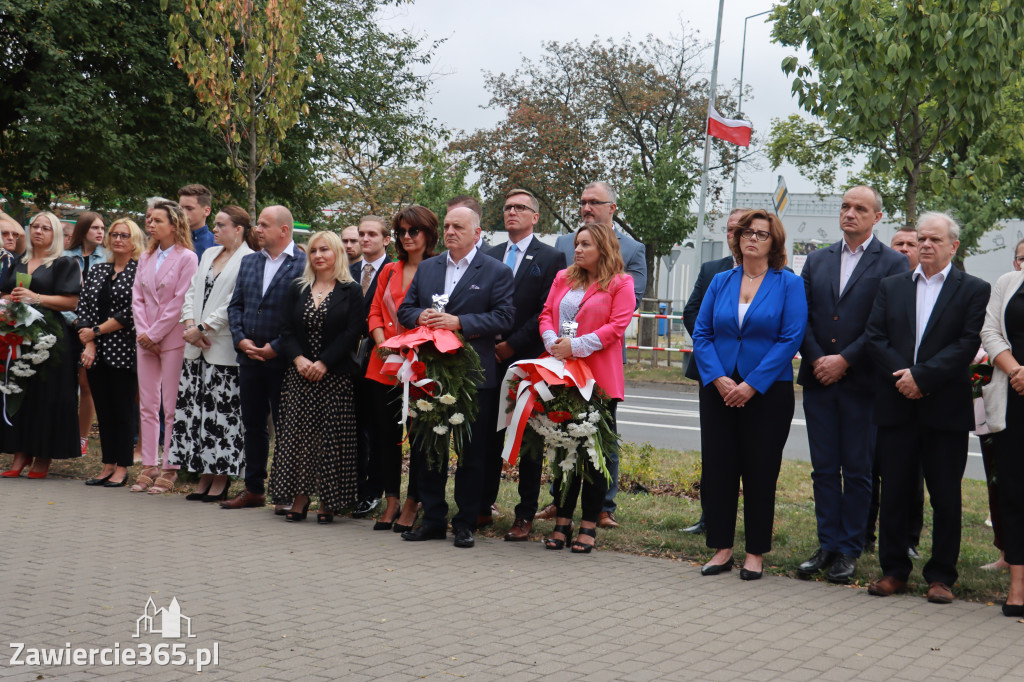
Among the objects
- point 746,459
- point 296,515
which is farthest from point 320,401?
point 746,459

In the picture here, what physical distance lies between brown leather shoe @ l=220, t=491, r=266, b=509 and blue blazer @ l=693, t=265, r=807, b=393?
4.00 m

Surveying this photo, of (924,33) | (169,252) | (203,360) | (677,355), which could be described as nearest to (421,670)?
(203,360)

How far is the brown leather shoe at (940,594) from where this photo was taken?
19.8 ft

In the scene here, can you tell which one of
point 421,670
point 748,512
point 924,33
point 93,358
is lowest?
point 421,670

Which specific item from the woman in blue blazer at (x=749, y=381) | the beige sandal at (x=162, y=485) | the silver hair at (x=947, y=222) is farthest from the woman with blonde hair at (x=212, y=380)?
the silver hair at (x=947, y=222)

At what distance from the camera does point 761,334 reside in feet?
21.7

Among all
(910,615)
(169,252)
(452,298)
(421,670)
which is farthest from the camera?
(169,252)

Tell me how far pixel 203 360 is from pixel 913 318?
569cm

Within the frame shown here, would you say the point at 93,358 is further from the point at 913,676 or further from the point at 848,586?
the point at 913,676

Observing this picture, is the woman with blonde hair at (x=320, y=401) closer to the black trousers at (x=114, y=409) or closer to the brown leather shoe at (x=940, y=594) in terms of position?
the black trousers at (x=114, y=409)

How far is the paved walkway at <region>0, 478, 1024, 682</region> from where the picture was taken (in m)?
4.76

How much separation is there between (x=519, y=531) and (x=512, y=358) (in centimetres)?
133

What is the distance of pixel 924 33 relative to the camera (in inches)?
367

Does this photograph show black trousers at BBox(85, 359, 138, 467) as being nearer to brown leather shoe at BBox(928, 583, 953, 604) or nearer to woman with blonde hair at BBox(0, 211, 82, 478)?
woman with blonde hair at BBox(0, 211, 82, 478)
